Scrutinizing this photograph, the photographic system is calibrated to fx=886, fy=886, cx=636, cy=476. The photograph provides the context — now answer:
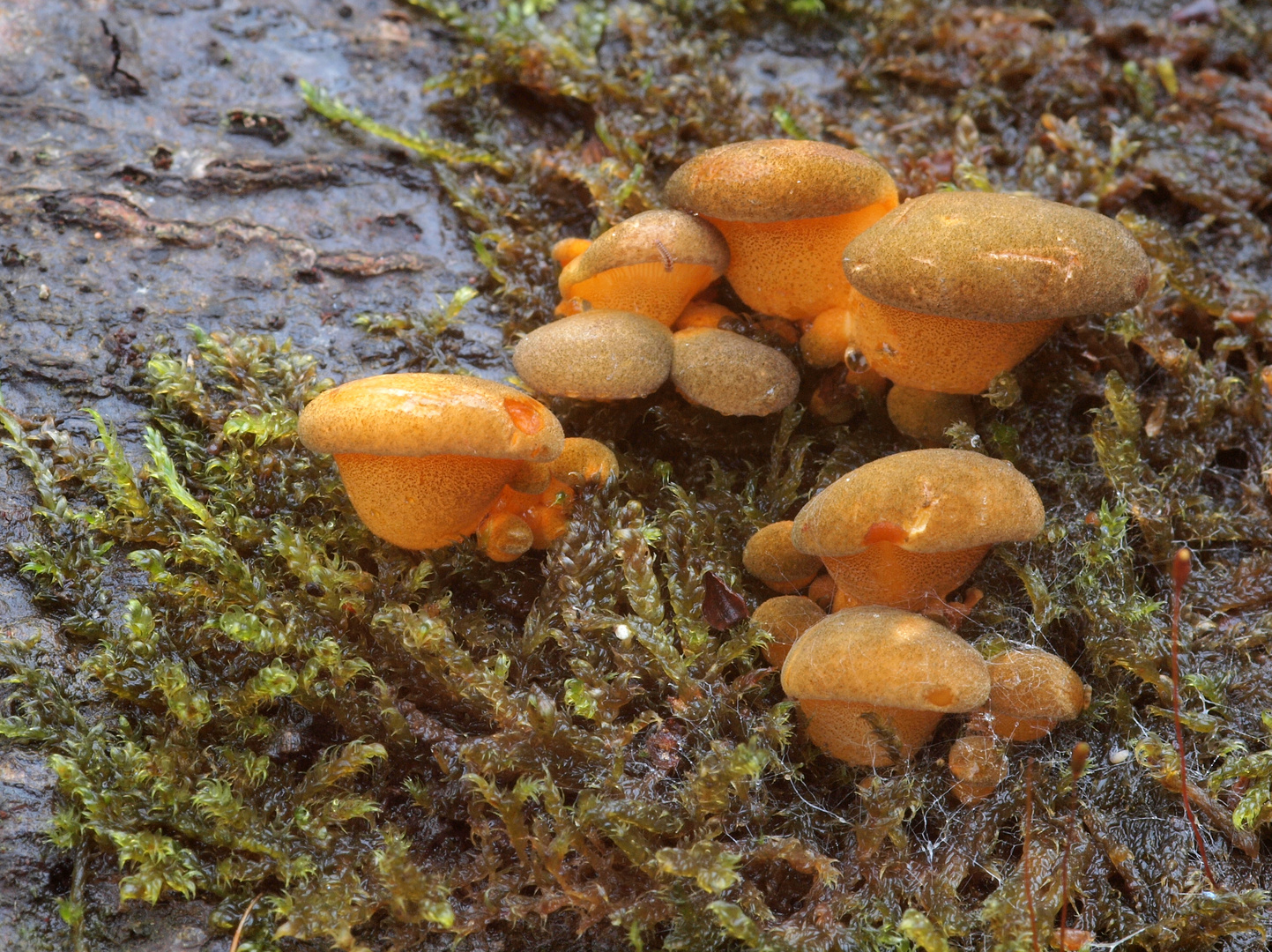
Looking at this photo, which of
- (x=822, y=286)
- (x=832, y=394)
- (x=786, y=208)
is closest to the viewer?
(x=786, y=208)

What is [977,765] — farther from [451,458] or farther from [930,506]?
[451,458]

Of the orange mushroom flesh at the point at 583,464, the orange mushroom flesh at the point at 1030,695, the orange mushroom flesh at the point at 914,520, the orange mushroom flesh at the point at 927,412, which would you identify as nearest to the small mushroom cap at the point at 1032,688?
the orange mushroom flesh at the point at 1030,695

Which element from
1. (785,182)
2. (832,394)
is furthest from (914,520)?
(785,182)

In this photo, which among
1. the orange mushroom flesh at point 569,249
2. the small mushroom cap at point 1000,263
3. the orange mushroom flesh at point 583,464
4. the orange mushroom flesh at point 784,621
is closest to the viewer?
the small mushroom cap at point 1000,263

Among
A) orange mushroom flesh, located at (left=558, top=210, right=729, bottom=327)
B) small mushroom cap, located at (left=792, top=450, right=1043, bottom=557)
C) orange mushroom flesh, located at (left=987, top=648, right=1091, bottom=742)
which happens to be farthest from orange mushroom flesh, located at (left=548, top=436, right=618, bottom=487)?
orange mushroom flesh, located at (left=987, top=648, right=1091, bottom=742)

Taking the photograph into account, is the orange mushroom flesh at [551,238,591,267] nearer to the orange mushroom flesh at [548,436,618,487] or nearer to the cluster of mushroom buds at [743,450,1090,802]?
the orange mushroom flesh at [548,436,618,487]

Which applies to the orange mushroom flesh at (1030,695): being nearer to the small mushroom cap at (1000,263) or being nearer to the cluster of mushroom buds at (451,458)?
the small mushroom cap at (1000,263)
